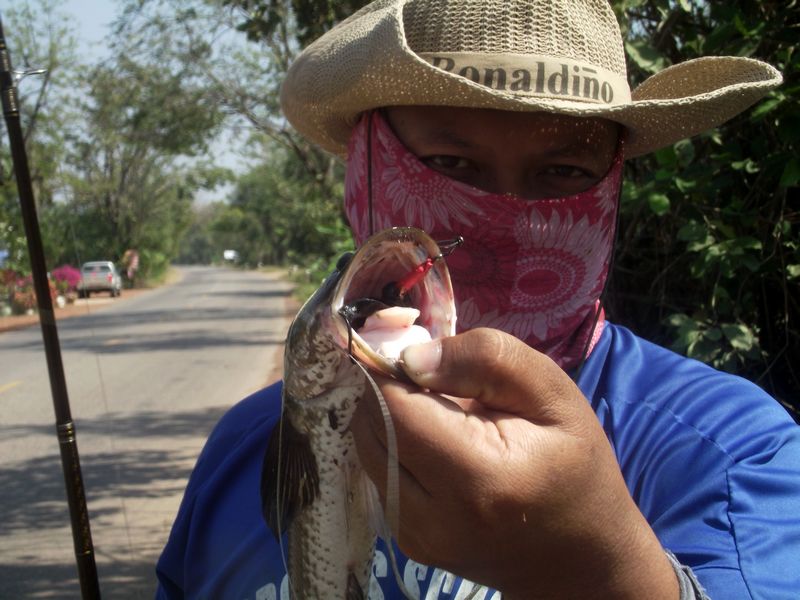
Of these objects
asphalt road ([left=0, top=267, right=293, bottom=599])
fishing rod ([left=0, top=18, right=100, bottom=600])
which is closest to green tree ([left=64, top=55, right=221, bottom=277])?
asphalt road ([left=0, top=267, right=293, bottom=599])

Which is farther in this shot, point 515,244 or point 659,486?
point 515,244

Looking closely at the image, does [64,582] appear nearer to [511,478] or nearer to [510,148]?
[510,148]

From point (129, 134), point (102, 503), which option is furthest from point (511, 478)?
point (129, 134)

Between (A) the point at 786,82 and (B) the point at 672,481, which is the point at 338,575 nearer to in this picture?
(B) the point at 672,481

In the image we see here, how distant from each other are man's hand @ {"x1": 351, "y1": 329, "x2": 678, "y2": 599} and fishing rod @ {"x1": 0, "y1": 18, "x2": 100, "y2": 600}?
5.08ft

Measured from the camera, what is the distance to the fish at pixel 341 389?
1025mm

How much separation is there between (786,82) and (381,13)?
1953mm

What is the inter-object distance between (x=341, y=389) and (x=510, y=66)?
25.7 inches

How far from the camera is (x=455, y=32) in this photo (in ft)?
4.72

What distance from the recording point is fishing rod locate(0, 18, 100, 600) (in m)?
2.25

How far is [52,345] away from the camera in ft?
7.61

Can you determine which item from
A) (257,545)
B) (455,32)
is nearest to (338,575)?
(257,545)

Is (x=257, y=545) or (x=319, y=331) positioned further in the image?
(x=257, y=545)

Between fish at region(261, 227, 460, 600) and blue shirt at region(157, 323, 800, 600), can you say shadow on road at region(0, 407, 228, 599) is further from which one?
fish at region(261, 227, 460, 600)
